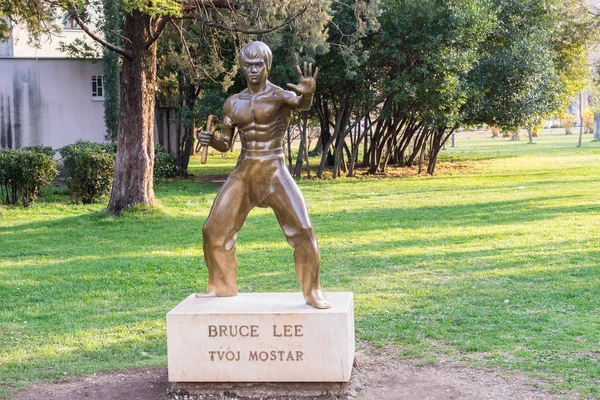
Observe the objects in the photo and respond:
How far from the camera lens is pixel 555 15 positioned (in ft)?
97.9

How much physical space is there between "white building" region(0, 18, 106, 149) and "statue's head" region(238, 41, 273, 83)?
21.7 m

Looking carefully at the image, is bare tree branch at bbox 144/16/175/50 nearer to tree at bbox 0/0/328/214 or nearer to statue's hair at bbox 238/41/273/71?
tree at bbox 0/0/328/214

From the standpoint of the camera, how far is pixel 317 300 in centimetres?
638

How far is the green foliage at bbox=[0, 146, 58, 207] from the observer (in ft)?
60.0

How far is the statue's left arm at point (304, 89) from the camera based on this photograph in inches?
244

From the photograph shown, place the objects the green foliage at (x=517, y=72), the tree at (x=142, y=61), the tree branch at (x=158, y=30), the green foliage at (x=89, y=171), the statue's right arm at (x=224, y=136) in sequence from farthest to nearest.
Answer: the green foliage at (x=517, y=72), the green foliage at (x=89, y=171), the tree at (x=142, y=61), the tree branch at (x=158, y=30), the statue's right arm at (x=224, y=136)

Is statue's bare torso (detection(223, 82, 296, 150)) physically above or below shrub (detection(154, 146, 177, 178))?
above

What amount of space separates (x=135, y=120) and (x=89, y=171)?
3.45 meters

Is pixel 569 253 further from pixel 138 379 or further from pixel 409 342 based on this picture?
pixel 138 379

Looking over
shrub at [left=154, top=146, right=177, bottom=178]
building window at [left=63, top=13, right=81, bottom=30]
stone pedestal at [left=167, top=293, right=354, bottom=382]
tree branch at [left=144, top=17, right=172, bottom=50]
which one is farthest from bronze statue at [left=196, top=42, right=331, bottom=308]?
shrub at [left=154, top=146, right=177, bottom=178]

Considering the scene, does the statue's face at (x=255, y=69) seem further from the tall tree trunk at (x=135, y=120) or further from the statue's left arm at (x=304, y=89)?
the tall tree trunk at (x=135, y=120)

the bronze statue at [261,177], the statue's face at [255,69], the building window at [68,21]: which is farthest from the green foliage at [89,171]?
the statue's face at [255,69]

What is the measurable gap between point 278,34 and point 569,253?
8613 millimetres

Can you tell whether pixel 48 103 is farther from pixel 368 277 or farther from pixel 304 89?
pixel 304 89
